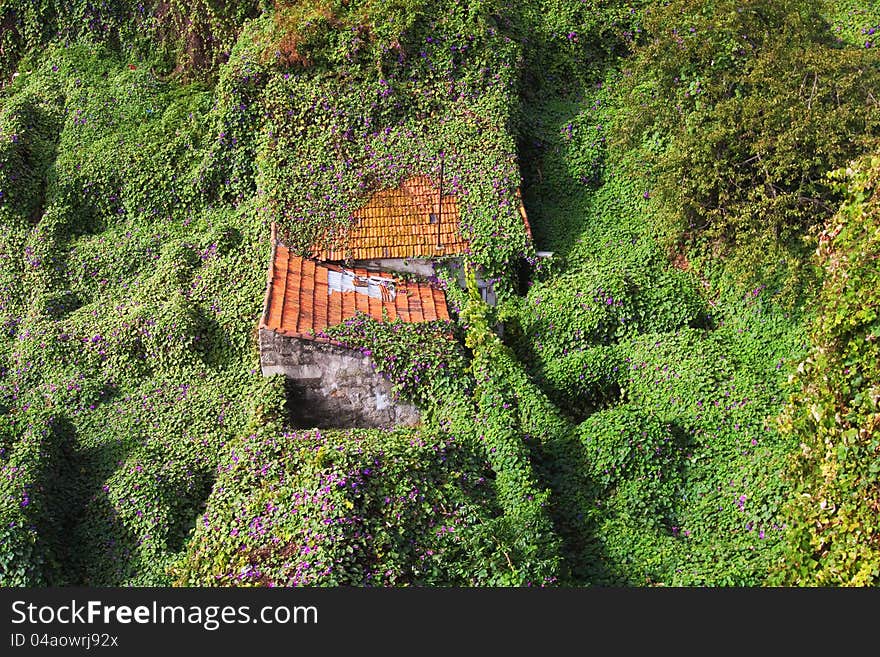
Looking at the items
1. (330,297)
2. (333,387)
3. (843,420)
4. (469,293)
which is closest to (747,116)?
(469,293)

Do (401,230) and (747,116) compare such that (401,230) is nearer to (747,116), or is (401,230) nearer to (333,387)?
(333,387)

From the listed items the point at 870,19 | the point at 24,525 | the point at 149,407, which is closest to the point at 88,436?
the point at 149,407

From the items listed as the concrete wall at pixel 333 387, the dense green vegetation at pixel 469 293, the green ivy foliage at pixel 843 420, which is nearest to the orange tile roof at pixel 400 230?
the dense green vegetation at pixel 469 293

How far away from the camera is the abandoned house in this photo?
42.3 feet

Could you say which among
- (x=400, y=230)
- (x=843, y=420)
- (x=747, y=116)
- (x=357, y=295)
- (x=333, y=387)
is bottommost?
(x=333, y=387)

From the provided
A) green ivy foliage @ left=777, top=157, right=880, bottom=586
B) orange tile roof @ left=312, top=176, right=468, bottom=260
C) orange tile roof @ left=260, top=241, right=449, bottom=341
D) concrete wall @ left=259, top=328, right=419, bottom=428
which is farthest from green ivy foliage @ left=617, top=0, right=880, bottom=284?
concrete wall @ left=259, top=328, right=419, bottom=428

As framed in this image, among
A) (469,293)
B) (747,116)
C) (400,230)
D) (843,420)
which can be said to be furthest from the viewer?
(400,230)

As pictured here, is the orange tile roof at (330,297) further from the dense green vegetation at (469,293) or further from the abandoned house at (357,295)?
the dense green vegetation at (469,293)

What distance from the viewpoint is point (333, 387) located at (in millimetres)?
12938

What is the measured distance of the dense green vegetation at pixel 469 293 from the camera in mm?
10375

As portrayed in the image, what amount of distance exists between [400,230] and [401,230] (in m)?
0.02

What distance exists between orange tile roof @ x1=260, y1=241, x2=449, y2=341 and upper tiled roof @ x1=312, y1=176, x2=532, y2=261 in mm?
332

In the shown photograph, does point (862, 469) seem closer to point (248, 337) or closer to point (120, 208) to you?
point (248, 337)

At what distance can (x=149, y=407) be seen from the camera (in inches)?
529
